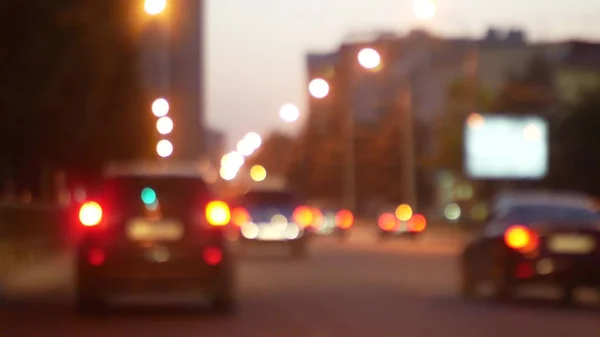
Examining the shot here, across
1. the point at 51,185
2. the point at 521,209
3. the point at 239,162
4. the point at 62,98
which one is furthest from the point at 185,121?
the point at 521,209

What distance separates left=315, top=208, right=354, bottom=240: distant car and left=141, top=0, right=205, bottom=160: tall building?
4001 centimetres

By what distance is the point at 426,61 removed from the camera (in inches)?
4823

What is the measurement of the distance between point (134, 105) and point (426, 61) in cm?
7579

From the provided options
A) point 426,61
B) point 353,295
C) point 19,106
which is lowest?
point 353,295

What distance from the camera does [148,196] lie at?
58.9 ft

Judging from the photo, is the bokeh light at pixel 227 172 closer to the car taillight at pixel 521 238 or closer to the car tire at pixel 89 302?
the car taillight at pixel 521 238

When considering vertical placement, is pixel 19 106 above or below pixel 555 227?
above

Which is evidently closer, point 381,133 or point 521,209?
point 521,209

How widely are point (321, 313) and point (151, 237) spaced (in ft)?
7.43

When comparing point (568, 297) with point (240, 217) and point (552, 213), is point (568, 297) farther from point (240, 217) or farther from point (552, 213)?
point (240, 217)

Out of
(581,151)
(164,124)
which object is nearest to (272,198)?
(581,151)

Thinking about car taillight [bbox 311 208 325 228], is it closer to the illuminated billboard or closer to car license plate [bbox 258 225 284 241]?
the illuminated billboard

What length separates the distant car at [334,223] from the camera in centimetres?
5998

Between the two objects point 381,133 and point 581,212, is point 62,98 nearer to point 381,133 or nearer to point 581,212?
point 581,212
